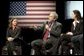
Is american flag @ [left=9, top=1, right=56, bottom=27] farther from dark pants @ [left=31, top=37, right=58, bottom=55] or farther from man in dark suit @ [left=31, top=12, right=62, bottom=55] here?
dark pants @ [left=31, top=37, right=58, bottom=55]

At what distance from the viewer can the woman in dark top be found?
799 centimetres

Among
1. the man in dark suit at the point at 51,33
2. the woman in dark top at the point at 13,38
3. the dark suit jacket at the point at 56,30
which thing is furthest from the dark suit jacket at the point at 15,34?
the dark suit jacket at the point at 56,30

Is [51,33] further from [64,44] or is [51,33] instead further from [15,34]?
[15,34]

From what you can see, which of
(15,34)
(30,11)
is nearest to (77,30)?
(15,34)

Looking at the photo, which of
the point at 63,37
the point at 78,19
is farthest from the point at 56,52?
the point at 78,19

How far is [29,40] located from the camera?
842 centimetres

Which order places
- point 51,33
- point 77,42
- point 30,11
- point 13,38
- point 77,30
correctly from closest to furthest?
1. point 77,42
2. point 77,30
3. point 51,33
4. point 13,38
5. point 30,11

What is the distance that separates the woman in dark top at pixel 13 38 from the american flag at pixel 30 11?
1.82 ft

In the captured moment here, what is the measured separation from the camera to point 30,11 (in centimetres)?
878

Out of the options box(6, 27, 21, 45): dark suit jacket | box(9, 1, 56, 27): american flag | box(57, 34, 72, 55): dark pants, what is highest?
box(9, 1, 56, 27): american flag

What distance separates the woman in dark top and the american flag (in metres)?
0.55

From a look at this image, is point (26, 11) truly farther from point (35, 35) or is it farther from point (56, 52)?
point (56, 52)

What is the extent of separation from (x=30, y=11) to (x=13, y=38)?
1.05 meters

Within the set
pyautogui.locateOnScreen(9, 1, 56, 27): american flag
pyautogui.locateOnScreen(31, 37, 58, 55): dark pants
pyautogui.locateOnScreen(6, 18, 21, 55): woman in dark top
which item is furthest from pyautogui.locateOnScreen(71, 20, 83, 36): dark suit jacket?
pyautogui.locateOnScreen(6, 18, 21, 55): woman in dark top
